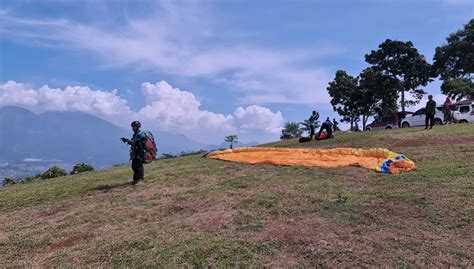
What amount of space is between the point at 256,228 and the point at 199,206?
1934 mm

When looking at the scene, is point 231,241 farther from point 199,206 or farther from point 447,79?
point 447,79

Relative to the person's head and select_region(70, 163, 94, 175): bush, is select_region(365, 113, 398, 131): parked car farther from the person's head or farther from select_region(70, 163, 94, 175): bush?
the person's head

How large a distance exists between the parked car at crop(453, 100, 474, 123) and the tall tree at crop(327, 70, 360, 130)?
18.5 m

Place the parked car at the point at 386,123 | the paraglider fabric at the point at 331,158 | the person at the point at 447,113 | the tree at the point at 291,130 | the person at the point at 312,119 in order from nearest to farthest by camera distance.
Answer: the paraglider fabric at the point at 331,158, the person at the point at 312,119, the person at the point at 447,113, the parked car at the point at 386,123, the tree at the point at 291,130

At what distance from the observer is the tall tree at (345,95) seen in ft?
137

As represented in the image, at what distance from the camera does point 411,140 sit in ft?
48.8

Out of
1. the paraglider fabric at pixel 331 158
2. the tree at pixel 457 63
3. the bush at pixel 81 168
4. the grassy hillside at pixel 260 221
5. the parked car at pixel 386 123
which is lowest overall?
the grassy hillside at pixel 260 221

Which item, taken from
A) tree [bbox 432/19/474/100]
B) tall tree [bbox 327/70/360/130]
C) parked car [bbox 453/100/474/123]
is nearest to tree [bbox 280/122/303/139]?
tall tree [bbox 327/70/360/130]

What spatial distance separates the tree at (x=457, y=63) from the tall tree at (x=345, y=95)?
811cm

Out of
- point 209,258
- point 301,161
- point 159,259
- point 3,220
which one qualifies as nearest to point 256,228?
point 209,258

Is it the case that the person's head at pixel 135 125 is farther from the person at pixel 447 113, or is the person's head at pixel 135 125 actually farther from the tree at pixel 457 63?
the tree at pixel 457 63

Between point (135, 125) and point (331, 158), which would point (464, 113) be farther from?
point (135, 125)

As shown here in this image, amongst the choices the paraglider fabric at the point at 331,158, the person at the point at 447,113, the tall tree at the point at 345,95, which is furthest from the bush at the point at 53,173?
the tall tree at the point at 345,95

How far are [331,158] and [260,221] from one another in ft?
20.0
